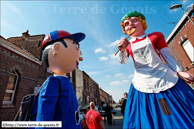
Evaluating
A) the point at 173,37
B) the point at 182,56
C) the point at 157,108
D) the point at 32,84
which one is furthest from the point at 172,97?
the point at 173,37

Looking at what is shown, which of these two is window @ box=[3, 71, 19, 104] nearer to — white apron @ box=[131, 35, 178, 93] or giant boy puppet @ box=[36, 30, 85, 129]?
giant boy puppet @ box=[36, 30, 85, 129]

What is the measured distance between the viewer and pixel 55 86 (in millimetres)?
1351

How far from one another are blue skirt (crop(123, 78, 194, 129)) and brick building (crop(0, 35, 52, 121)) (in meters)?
8.51

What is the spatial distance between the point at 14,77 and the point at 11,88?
85 centimetres

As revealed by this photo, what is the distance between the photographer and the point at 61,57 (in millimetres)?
1576

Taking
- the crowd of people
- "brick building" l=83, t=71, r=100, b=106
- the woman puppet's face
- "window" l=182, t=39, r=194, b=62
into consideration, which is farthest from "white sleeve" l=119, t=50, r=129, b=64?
"brick building" l=83, t=71, r=100, b=106

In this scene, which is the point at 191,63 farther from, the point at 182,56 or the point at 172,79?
the point at 172,79

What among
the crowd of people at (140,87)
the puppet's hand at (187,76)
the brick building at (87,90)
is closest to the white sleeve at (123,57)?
the crowd of people at (140,87)

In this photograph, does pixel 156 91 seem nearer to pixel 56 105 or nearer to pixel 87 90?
pixel 56 105

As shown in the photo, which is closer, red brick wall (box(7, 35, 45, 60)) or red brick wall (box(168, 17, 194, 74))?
red brick wall (box(168, 17, 194, 74))

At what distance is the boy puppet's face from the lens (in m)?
1.58

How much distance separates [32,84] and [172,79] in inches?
409

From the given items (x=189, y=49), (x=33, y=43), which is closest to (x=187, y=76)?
(x=189, y=49)

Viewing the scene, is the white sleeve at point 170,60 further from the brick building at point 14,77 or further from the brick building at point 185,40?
the brick building at point 185,40
